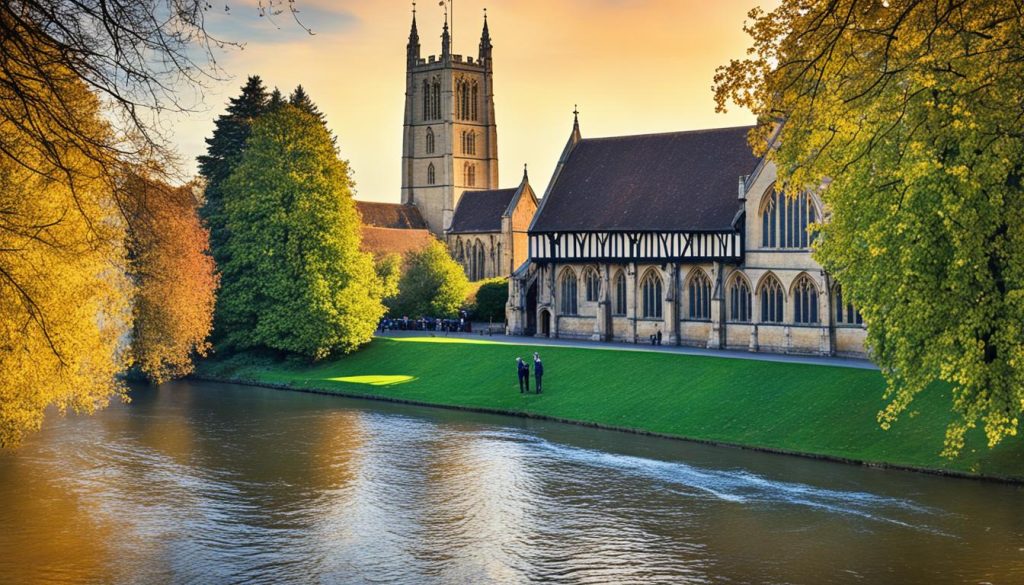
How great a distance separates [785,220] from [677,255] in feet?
22.8

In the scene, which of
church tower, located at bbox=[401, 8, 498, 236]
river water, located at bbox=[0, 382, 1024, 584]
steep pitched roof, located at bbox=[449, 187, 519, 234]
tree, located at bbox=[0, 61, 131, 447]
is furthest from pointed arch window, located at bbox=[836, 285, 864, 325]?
church tower, located at bbox=[401, 8, 498, 236]

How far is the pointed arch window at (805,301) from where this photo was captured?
165 ft

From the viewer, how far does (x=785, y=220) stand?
168 ft

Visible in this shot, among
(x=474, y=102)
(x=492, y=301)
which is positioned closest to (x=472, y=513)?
(x=492, y=301)

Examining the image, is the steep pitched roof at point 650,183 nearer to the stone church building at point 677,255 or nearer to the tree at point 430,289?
the stone church building at point 677,255

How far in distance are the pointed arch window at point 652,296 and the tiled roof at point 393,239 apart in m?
37.9

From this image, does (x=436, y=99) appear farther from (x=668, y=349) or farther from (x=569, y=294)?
(x=668, y=349)

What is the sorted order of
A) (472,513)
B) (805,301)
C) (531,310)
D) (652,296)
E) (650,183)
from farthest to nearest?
(531,310)
(650,183)
(652,296)
(805,301)
(472,513)

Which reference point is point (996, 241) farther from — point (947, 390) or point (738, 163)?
point (738, 163)

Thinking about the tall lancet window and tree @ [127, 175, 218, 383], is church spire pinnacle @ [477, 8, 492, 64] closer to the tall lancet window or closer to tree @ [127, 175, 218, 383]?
the tall lancet window

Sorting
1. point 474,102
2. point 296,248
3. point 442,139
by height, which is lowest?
point 296,248

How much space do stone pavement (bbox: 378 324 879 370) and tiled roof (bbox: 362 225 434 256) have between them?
27.0m

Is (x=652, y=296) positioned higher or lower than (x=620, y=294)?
lower

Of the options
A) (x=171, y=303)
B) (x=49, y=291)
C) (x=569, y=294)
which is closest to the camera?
(x=49, y=291)
